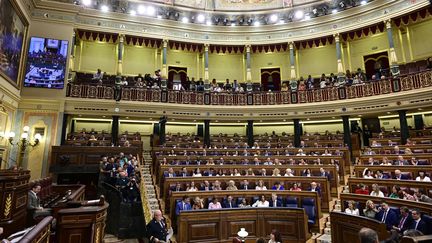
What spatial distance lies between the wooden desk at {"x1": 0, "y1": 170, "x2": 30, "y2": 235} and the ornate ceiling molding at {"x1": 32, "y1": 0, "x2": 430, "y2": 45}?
9.58 meters

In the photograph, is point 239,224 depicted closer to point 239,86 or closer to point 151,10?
point 239,86

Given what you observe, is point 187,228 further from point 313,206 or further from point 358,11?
point 358,11

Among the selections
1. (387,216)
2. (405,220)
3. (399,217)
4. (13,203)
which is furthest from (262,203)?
(13,203)

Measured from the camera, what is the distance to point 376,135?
13.2m

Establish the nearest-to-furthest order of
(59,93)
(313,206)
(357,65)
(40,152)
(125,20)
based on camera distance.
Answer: (313,206)
(40,152)
(59,93)
(125,20)
(357,65)

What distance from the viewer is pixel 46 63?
1159 cm

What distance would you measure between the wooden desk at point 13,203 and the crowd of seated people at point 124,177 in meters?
2.18

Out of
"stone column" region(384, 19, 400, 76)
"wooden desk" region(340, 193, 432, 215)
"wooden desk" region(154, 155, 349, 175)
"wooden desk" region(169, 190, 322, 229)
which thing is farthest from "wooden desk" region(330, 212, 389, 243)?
"stone column" region(384, 19, 400, 76)

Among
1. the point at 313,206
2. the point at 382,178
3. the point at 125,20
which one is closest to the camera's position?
the point at 313,206

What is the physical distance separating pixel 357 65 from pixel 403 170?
9.85 meters

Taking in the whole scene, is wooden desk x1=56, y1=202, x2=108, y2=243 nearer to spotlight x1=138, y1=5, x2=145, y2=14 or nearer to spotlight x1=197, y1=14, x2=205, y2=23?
spotlight x1=138, y1=5, x2=145, y2=14

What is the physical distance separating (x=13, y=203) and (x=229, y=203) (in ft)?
13.7

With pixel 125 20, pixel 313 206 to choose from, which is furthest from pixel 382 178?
pixel 125 20

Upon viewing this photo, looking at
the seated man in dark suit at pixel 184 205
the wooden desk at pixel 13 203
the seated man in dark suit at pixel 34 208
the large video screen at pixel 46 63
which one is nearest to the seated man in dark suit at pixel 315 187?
the seated man in dark suit at pixel 184 205
